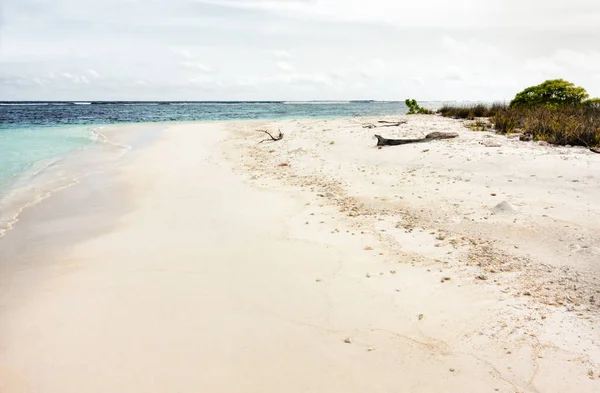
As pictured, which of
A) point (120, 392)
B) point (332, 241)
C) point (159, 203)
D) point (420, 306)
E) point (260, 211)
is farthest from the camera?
point (159, 203)

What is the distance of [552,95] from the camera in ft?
72.5

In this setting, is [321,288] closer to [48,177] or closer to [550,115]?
[48,177]

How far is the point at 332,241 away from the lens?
6.00 m

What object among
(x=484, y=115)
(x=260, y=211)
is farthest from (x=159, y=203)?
(x=484, y=115)

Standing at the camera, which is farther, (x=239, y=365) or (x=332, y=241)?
(x=332, y=241)

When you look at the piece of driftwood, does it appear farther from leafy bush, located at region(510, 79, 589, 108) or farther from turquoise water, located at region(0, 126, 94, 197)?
leafy bush, located at region(510, 79, 589, 108)

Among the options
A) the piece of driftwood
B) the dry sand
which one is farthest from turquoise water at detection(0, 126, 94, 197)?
the piece of driftwood

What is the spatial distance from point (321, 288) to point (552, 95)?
2347 cm

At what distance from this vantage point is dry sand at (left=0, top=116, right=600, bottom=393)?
3.32 m

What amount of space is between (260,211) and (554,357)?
545 centimetres

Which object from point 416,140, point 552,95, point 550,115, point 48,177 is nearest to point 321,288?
point 416,140

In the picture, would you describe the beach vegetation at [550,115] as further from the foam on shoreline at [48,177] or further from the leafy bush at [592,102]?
the foam on shoreline at [48,177]

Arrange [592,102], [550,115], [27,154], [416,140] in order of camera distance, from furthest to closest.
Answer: [592,102] → [27,154] → [550,115] → [416,140]

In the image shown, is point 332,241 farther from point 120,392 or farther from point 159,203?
point 159,203
